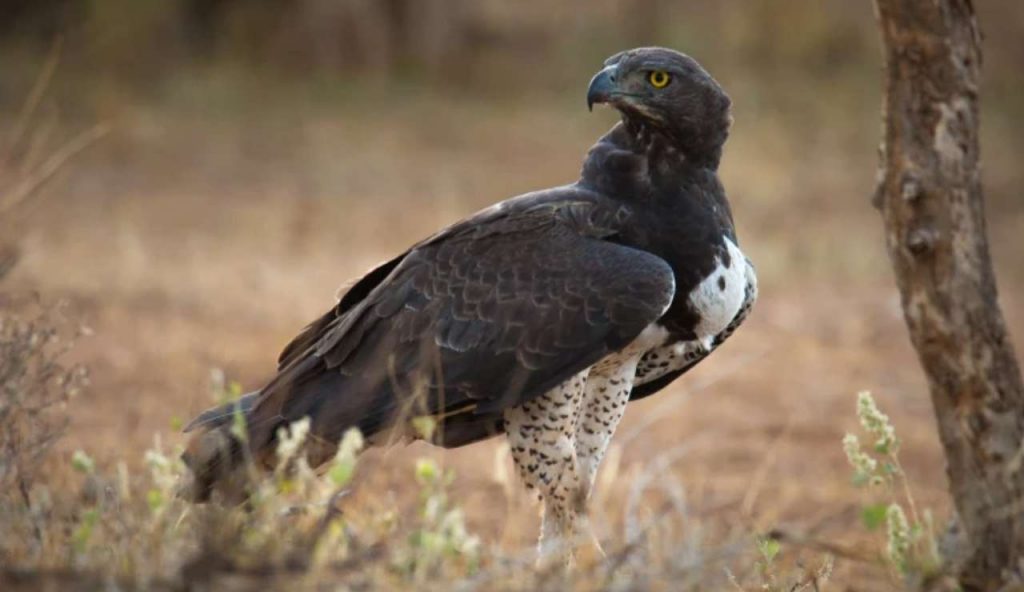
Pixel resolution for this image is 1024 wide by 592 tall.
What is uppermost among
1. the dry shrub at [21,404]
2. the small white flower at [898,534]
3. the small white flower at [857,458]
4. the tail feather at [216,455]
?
the dry shrub at [21,404]

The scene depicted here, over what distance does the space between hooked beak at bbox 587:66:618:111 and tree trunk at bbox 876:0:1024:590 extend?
935 millimetres

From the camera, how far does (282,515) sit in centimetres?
344

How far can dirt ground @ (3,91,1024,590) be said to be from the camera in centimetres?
773

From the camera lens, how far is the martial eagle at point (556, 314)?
4.73 meters

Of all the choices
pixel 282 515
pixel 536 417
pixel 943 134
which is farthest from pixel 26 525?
pixel 943 134

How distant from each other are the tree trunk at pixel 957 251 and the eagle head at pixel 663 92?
2.66ft

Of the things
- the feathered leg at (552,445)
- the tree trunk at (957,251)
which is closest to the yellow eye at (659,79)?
the tree trunk at (957,251)

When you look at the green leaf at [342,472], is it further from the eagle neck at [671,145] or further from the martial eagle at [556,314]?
the eagle neck at [671,145]

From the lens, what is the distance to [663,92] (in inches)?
196

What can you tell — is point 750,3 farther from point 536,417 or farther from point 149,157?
point 536,417

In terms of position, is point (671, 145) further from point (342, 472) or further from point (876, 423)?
point (342, 472)

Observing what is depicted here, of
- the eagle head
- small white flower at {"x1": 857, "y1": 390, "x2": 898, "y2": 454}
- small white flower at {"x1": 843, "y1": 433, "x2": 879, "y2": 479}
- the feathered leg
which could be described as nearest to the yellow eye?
the eagle head

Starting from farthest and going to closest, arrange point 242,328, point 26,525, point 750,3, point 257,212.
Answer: point 750,3 < point 257,212 < point 242,328 < point 26,525

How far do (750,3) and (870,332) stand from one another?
7924 millimetres
